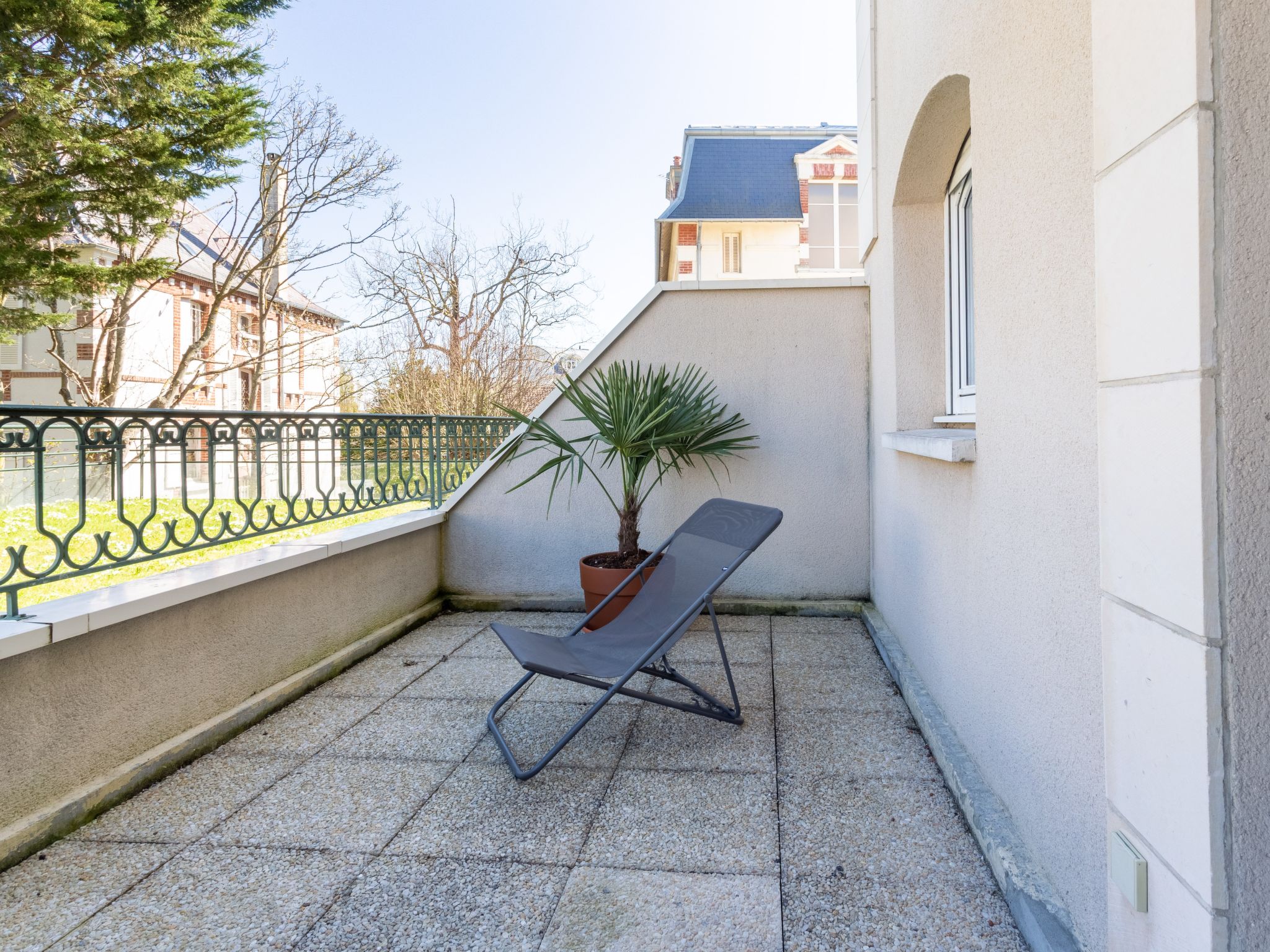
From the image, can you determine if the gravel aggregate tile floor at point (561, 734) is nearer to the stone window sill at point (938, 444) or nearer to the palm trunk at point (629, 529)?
the palm trunk at point (629, 529)

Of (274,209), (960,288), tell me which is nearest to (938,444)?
(960,288)

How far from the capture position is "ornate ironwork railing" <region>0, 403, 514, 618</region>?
2.55m

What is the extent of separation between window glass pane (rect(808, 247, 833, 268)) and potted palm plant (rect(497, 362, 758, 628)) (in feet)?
47.8

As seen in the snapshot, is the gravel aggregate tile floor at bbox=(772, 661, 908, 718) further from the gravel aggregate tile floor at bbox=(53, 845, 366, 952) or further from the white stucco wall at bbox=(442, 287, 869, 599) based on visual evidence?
the gravel aggregate tile floor at bbox=(53, 845, 366, 952)

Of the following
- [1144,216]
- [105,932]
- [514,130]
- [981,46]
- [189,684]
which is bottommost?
[105,932]

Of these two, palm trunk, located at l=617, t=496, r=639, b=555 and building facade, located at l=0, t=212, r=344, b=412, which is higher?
building facade, located at l=0, t=212, r=344, b=412

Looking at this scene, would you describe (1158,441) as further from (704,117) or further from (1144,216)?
(704,117)

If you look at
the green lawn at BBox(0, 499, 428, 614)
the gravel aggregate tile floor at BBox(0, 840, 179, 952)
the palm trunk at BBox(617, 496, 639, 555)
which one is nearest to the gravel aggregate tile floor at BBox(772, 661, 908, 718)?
the palm trunk at BBox(617, 496, 639, 555)

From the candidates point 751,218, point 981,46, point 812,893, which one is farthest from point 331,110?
point 812,893

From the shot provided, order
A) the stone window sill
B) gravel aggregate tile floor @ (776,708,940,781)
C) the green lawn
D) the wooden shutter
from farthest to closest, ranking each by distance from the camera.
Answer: the wooden shutter < the green lawn < gravel aggregate tile floor @ (776,708,940,781) < the stone window sill

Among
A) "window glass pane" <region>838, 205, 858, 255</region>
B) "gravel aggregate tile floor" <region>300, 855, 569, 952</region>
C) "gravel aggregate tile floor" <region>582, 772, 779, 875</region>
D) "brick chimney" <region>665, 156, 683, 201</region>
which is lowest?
"gravel aggregate tile floor" <region>300, 855, 569, 952</region>

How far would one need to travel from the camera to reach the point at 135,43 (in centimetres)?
1049

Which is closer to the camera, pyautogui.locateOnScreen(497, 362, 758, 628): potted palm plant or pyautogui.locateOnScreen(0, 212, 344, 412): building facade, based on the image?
pyautogui.locateOnScreen(497, 362, 758, 628): potted palm plant

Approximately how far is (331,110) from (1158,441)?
16099mm
